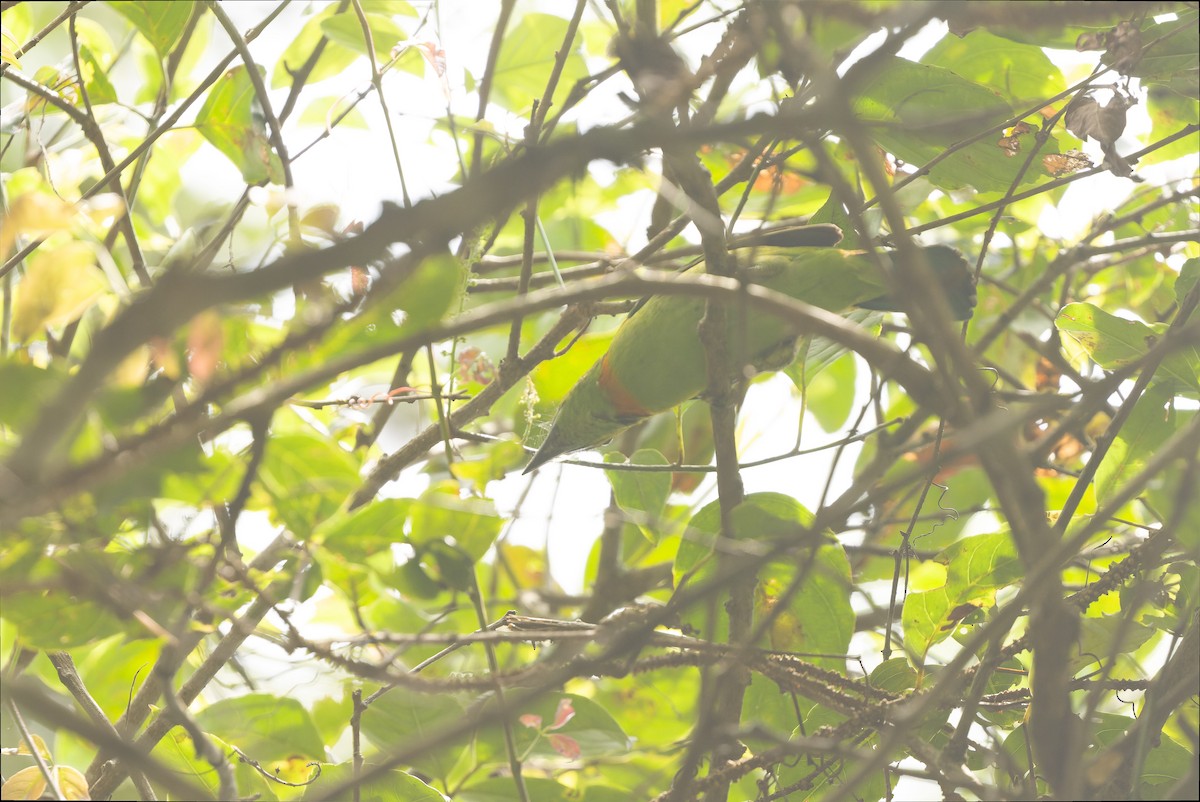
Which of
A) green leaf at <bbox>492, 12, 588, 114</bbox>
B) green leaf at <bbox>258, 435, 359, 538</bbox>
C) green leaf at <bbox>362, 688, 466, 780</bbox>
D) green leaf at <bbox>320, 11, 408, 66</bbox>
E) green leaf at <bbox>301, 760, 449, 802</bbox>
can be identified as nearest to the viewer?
green leaf at <bbox>258, 435, 359, 538</bbox>

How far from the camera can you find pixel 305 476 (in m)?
0.90

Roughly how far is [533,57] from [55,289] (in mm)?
1680

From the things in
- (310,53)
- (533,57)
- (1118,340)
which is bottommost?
(1118,340)

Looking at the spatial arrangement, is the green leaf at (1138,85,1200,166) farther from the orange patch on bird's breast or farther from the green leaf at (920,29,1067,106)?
the orange patch on bird's breast

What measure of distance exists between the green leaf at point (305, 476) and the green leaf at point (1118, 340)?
1313mm

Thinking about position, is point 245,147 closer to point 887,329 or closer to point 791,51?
point 791,51

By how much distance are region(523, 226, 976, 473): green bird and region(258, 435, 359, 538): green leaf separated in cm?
99

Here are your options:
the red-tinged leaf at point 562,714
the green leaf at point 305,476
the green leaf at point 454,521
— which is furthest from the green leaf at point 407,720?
the green leaf at point 305,476

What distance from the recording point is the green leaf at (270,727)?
5.65 ft

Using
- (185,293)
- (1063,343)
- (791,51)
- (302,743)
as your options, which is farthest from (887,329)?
(185,293)

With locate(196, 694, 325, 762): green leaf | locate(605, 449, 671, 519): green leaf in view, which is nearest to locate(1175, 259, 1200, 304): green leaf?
locate(605, 449, 671, 519): green leaf

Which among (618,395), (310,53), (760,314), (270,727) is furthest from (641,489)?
(310,53)

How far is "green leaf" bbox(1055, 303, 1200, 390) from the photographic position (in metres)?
1.56

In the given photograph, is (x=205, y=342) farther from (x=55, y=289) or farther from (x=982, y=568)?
Result: (x=982, y=568)
